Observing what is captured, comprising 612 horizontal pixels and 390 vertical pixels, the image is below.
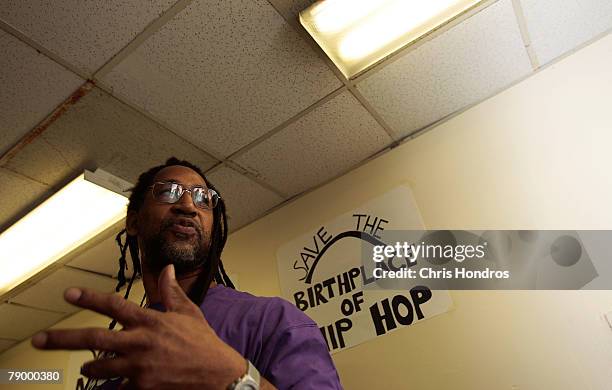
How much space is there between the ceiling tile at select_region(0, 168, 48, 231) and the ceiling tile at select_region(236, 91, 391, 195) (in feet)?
3.81

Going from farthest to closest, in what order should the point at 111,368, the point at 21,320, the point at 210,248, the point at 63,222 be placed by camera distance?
the point at 21,320 < the point at 63,222 < the point at 210,248 < the point at 111,368

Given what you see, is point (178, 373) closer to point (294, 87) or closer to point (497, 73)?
point (294, 87)

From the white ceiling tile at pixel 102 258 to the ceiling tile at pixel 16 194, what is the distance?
1.81ft

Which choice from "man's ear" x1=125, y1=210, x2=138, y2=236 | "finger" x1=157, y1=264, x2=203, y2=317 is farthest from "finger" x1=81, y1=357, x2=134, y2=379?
"man's ear" x1=125, y1=210, x2=138, y2=236

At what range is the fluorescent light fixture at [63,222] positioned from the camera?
7.19 ft

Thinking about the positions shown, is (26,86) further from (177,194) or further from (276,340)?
(276,340)

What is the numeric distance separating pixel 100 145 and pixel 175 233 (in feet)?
3.59

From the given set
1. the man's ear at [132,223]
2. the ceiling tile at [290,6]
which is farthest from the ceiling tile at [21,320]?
the ceiling tile at [290,6]

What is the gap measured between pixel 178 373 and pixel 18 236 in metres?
2.50

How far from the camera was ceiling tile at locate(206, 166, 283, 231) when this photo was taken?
2396 mm

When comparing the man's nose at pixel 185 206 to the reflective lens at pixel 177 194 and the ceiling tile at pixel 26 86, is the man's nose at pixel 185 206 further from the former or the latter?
the ceiling tile at pixel 26 86

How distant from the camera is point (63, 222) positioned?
2.39 m

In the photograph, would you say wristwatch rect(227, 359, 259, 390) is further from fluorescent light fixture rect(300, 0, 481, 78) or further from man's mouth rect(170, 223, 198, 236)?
fluorescent light fixture rect(300, 0, 481, 78)

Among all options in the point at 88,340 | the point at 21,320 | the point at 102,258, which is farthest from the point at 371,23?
the point at 21,320
